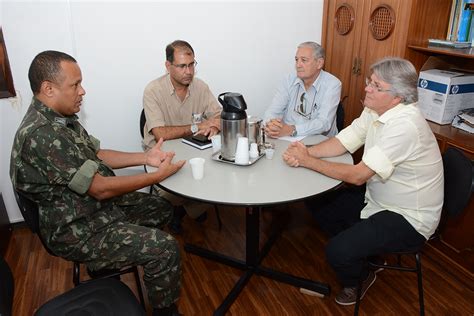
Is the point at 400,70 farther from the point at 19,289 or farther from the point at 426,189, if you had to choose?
the point at 19,289

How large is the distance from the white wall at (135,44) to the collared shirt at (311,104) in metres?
0.49

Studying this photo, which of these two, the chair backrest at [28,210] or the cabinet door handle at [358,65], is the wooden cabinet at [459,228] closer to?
the cabinet door handle at [358,65]

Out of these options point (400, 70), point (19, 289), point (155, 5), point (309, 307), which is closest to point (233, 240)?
point (309, 307)

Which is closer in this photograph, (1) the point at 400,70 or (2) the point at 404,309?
(1) the point at 400,70

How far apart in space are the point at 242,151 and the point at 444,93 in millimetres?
1428

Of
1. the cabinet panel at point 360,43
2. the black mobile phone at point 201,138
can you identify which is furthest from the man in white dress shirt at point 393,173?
the cabinet panel at point 360,43

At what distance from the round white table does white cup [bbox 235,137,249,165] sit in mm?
32

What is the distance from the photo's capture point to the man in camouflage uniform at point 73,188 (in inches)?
→ 59.6

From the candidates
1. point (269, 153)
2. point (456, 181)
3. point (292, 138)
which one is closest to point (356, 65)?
point (292, 138)

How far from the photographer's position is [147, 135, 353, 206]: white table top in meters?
1.61

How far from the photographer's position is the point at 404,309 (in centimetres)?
204

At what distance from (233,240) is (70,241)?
1.30 meters

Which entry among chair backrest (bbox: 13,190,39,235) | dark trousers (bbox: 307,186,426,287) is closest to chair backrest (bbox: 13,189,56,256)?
chair backrest (bbox: 13,190,39,235)

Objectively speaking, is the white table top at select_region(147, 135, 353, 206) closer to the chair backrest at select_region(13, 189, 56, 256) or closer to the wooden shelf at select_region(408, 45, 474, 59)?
the chair backrest at select_region(13, 189, 56, 256)
